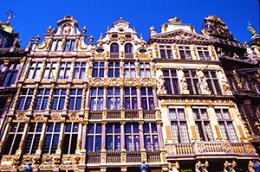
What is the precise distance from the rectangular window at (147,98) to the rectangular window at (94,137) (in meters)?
4.35

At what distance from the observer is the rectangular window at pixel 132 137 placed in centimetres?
1595

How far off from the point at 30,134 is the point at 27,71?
20.6 feet

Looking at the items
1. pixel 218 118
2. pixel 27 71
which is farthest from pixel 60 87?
pixel 218 118

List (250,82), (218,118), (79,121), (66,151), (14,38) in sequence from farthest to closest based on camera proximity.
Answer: (14,38) → (250,82) → (218,118) → (79,121) → (66,151)

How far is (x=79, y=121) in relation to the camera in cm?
1652

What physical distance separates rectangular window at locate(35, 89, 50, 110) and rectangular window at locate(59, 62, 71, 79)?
197cm

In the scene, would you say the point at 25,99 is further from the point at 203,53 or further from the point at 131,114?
the point at 203,53

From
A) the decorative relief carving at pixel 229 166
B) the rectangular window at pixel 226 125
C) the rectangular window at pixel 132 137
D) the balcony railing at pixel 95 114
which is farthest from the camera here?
the rectangular window at pixel 226 125

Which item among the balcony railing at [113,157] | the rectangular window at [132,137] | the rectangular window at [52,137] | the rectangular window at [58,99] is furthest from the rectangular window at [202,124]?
the rectangular window at [58,99]

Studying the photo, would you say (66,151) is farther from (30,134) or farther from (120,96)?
(120,96)

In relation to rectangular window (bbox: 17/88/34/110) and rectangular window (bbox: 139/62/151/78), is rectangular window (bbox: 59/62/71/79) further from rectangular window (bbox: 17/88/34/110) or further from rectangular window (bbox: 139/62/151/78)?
rectangular window (bbox: 139/62/151/78)

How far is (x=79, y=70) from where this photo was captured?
1953 centimetres

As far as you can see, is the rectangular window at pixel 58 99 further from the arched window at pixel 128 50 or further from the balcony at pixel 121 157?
the arched window at pixel 128 50

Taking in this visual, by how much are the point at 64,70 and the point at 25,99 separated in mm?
4290
